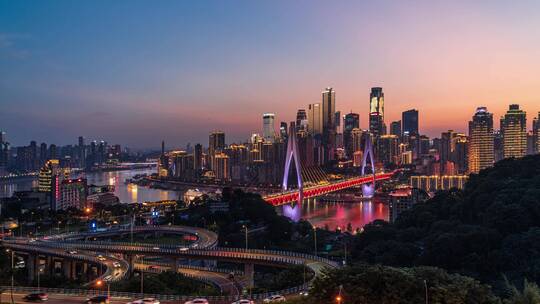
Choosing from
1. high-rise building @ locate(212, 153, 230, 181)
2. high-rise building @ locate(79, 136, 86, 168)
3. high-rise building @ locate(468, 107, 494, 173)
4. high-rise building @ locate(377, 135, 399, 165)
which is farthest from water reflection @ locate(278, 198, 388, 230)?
high-rise building @ locate(79, 136, 86, 168)

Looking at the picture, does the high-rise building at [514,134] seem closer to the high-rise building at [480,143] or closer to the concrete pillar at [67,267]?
the high-rise building at [480,143]

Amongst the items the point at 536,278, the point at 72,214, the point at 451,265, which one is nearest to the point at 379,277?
the point at 536,278

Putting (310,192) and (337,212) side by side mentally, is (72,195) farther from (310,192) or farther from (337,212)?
(337,212)

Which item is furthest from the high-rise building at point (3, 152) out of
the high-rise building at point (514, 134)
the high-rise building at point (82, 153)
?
the high-rise building at point (514, 134)

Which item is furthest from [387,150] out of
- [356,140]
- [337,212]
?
[337,212]

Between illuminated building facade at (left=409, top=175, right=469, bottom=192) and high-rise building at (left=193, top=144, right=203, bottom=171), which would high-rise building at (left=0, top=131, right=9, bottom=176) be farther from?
illuminated building facade at (left=409, top=175, right=469, bottom=192)

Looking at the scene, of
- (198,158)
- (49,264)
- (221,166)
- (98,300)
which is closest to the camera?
(98,300)
